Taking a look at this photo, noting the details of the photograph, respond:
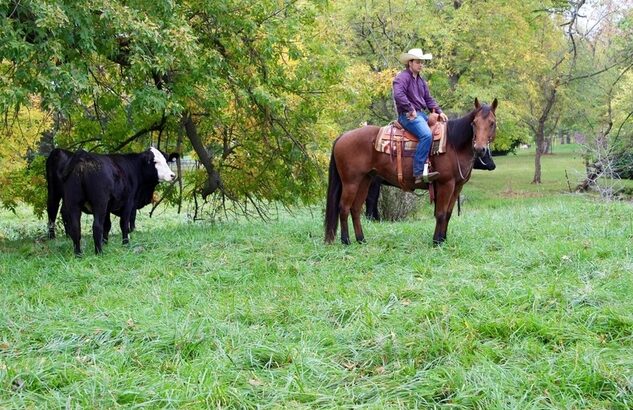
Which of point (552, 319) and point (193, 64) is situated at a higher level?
point (193, 64)

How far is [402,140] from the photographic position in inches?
324

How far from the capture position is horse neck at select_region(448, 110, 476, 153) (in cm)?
799

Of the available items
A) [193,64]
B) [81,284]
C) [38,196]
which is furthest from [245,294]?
[38,196]

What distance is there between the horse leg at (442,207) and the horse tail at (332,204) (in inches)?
55.4

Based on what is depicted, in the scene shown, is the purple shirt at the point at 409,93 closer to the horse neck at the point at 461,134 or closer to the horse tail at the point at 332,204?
the horse neck at the point at 461,134

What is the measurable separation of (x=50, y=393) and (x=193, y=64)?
606cm

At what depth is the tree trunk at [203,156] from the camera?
39.3ft

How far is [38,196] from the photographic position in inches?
472

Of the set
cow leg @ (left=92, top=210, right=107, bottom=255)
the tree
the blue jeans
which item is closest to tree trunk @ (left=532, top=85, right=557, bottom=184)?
the tree

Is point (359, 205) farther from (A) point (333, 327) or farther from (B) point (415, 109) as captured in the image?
(A) point (333, 327)

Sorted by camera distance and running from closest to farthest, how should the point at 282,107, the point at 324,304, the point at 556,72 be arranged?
the point at 324,304 < the point at 282,107 < the point at 556,72

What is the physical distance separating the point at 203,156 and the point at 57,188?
3.47 metres

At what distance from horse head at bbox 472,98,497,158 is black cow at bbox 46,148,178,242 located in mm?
5405

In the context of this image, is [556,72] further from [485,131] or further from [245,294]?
[245,294]
